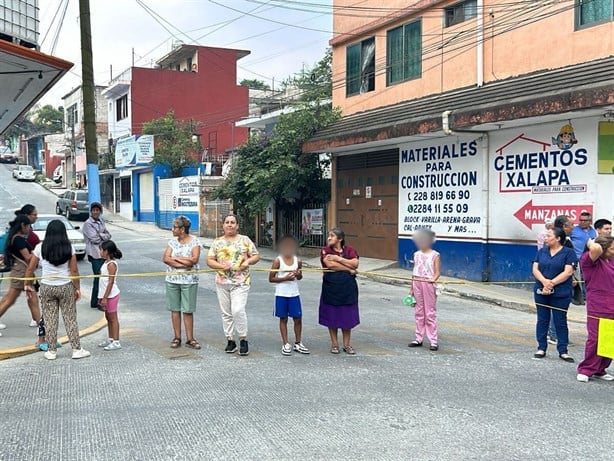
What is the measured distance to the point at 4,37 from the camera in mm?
9469

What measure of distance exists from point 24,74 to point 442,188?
10296 mm

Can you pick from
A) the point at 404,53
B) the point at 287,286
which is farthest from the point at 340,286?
the point at 404,53

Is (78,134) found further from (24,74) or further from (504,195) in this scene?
(504,195)

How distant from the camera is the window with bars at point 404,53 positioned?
17.6 meters

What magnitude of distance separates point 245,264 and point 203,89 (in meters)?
40.0

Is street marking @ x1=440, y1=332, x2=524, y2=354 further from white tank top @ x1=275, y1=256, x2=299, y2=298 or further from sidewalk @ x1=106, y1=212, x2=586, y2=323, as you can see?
white tank top @ x1=275, y1=256, x2=299, y2=298

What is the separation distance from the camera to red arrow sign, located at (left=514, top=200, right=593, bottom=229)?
12.7m

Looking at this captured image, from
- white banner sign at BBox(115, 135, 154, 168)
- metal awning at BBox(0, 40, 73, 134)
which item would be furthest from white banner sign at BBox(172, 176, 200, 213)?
metal awning at BBox(0, 40, 73, 134)

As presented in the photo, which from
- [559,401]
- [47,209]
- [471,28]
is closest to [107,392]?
[559,401]

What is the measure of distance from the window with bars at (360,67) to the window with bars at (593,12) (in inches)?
295

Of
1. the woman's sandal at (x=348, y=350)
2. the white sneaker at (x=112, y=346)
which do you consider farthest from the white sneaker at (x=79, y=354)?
the woman's sandal at (x=348, y=350)

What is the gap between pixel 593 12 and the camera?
12.7 m

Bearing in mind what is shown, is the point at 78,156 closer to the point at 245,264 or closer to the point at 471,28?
the point at 471,28

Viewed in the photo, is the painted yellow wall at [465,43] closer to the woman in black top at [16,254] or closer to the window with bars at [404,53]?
the window with bars at [404,53]
